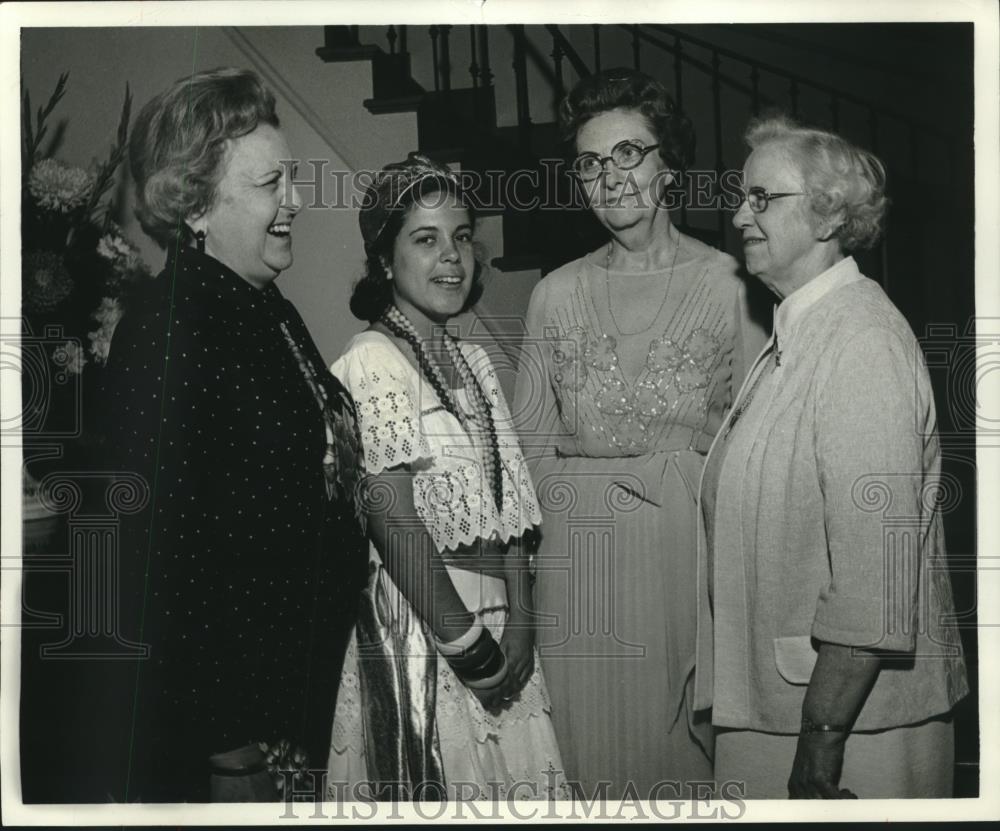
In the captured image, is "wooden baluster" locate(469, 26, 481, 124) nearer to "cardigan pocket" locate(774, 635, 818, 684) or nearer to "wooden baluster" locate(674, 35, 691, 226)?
"wooden baluster" locate(674, 35, 691, 226)

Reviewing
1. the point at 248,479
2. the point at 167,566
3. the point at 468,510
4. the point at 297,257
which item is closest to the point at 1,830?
the point at 167,566

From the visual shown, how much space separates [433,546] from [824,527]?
0.94m

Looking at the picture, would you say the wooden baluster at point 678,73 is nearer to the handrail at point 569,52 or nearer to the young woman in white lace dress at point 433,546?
the handrail at point 569,52

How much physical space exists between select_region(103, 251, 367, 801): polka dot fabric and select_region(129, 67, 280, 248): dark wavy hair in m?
0.12

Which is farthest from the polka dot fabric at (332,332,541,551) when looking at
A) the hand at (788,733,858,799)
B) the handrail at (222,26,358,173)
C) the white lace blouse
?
the hand at (788,733,858,799)

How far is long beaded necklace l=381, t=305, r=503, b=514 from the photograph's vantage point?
2955 mm

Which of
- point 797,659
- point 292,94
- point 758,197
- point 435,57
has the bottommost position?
point 797,659

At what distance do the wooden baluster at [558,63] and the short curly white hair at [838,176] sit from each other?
1.53 feet

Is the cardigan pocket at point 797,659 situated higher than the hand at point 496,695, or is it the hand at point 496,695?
the cardigan pocket at point 797,659

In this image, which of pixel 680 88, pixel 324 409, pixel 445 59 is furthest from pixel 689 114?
pixel 324 409

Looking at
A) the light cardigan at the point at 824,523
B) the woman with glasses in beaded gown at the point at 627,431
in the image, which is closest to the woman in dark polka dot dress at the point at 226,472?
the woman with glasses in beaded gown at the point at 627,431

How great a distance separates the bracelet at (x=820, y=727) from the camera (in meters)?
2.86

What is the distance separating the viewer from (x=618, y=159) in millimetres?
2961

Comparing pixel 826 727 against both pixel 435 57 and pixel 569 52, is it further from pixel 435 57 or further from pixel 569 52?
pixel 435 57
